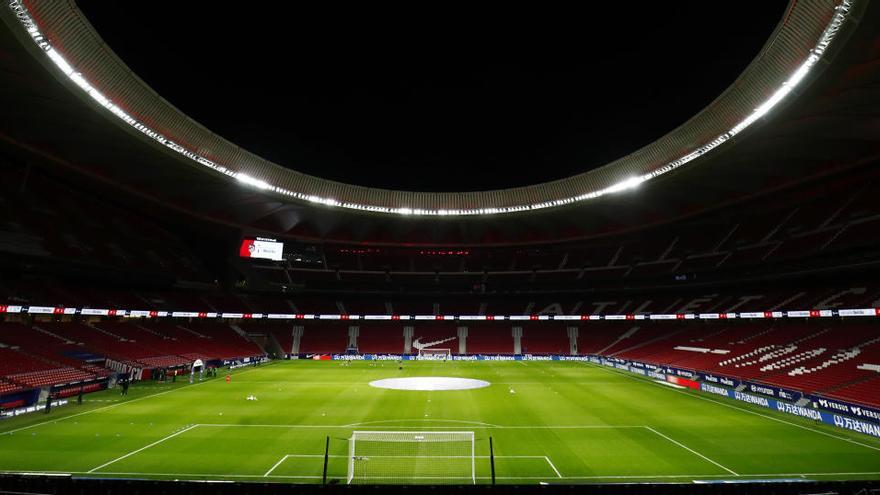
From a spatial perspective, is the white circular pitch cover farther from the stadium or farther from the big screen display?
the big screen display

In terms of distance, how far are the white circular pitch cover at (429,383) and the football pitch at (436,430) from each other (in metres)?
2.15

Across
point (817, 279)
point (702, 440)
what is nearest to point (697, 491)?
point (702, 440)

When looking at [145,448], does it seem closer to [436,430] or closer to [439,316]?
[436,430]

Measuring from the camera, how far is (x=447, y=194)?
48.1m

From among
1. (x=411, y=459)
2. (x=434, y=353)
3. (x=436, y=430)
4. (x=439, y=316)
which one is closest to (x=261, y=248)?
(x=439, y=316)

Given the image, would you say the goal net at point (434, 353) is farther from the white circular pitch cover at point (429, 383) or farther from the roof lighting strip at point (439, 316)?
the white circular pitch cover at point (429, 383)

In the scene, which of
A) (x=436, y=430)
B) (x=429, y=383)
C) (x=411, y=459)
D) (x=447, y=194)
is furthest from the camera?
(x=447, y=194)

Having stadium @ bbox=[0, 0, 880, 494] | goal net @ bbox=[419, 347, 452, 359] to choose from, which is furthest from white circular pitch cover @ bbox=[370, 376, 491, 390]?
goal net @ bbox=[419, 347, 452, 359]

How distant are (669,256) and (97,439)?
1978 inches

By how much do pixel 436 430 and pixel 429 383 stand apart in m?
13.8

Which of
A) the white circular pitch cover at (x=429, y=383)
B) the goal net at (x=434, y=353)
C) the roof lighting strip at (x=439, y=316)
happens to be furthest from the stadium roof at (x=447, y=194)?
the white circular pitch cover at (x=429, y=383)

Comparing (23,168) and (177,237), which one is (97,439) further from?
(177,237)

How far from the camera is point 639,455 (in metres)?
14.7

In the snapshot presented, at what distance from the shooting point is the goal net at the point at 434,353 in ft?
180
